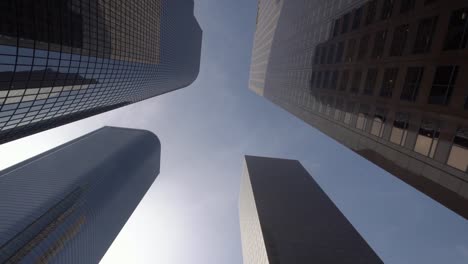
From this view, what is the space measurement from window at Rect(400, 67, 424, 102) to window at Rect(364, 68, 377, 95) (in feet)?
17.2

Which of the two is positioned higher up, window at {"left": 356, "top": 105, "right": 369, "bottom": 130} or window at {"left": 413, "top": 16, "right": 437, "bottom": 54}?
window at {"left": 413, "top": 16, "right": 437, "bottom": 54}

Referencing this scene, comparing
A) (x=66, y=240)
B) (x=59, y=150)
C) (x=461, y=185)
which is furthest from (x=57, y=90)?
(x=59, y=150)

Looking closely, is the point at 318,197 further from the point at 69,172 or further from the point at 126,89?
the point at 69,172

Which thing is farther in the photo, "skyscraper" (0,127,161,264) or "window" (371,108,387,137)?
"skyscraper" (0,127,161,264)

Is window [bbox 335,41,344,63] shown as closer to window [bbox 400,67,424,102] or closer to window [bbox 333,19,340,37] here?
window [bbox 333,19,340,37]

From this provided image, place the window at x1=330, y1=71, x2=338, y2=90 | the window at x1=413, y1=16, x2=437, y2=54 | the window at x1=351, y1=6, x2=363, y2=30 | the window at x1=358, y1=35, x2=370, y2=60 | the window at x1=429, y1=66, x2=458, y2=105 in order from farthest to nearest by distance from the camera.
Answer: the window at x1=330, y1=71, x2=338, y2=90, the window at x1=351, y1=6, x2=363, y2=30, the window at x1=358, y1=35, x2=370, y2=60, the window at x1=413, y1=16, x2=437, y2=54, the window at x1=429, y1=66, x2=458, y2=105

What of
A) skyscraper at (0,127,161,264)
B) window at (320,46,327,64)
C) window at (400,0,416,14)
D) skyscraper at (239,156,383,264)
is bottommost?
skyscraper at (0,127,161,264)

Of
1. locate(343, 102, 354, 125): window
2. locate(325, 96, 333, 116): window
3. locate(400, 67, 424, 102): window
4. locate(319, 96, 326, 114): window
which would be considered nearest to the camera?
locate(400, 67, 424, 102): window

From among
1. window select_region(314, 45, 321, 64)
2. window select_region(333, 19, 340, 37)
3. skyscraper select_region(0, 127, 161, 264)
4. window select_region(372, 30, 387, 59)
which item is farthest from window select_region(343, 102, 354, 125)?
skyscraper select_region(0, 127, 161, 264)

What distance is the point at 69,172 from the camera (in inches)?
6688

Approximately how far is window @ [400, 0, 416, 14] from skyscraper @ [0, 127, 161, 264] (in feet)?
456

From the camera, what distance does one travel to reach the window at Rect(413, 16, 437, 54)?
21.9 m

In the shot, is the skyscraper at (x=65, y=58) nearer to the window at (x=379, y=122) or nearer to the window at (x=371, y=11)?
the window at (x=371, y=11)

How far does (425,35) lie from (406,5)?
504 cm
